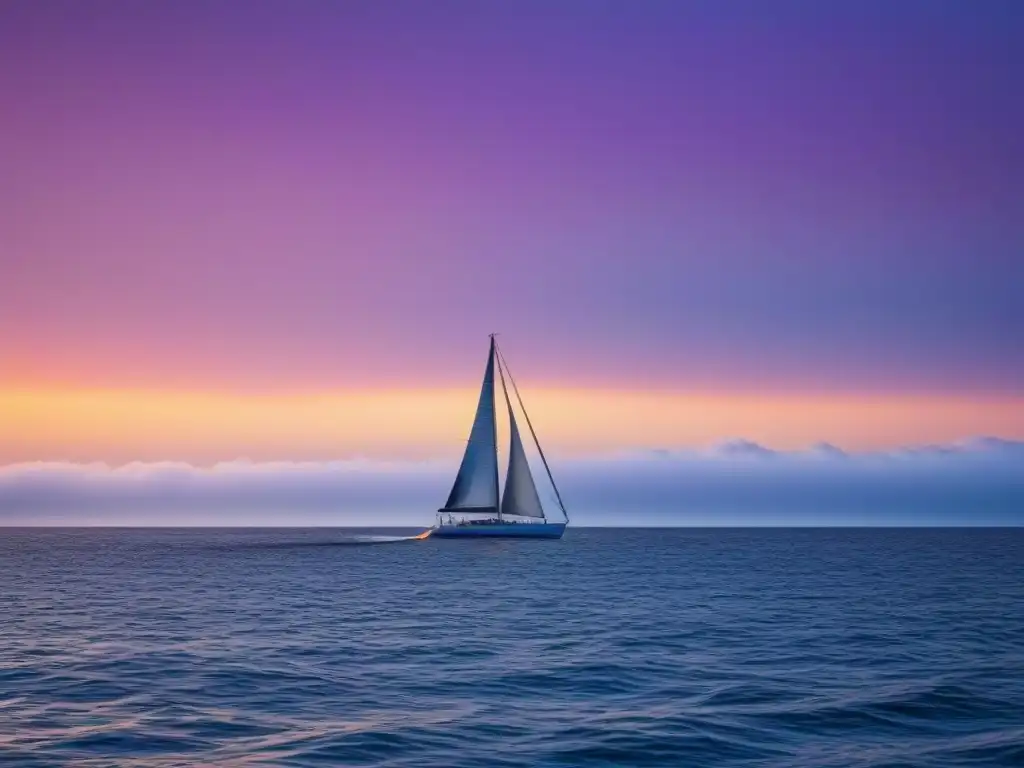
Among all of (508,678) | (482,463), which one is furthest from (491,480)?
(508,678)

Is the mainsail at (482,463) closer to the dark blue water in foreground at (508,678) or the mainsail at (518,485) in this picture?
the mainsail at (518,485)

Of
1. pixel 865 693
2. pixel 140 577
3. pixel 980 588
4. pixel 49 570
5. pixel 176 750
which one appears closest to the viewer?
pixel 176 750

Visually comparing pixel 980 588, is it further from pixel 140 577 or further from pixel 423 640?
pixel 140 577

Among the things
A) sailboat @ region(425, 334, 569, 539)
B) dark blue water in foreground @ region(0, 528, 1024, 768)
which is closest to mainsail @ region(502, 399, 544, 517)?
sailboat @ region(425, 334, 569, 539)

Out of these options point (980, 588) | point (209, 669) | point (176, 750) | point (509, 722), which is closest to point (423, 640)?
point (209, 669)

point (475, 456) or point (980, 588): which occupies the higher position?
point (475, 456)

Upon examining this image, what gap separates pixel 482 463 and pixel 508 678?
4015 inches

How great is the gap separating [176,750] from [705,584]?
63370 mm

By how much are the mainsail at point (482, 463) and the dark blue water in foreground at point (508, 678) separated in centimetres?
6414

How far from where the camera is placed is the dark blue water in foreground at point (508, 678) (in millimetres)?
24109

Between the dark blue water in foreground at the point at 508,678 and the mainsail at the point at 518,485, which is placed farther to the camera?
the mainsail at the point at 518,485

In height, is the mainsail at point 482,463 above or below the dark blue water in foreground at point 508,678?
above

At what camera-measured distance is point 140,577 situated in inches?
3474

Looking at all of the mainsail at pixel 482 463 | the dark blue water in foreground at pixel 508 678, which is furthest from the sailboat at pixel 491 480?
the dark blue water in foreground at pixel 508 678
